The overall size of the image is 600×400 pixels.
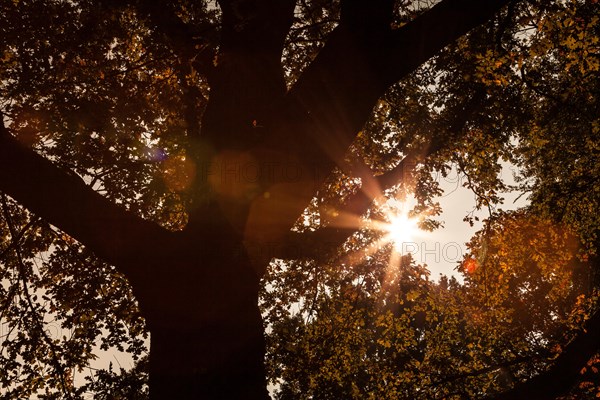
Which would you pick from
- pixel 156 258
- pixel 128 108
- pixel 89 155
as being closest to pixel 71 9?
pixel 128 108

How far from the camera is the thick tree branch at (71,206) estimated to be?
478 cm

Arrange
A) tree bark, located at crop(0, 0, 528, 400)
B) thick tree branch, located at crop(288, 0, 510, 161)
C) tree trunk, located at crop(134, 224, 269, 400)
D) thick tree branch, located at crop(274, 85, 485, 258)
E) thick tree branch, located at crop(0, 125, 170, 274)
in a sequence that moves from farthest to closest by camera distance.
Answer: thick tree branch, located at crop(274, 85, 485, 258)
thick tree branch, located at crop(288, 0, 510, 161)
thick tree branch, located at crop(0, 125, 170, 274)
tree bark, located at crop(0, 0, 528, 400)
tree trunk, located at crop(134, 224, 269, 400)

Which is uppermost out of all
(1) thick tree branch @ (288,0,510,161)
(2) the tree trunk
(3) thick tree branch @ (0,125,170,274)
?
(1) thick tree branch @ (288,0,510,161)

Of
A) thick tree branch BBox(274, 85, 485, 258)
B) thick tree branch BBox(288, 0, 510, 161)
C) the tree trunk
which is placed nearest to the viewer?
the tree trunk

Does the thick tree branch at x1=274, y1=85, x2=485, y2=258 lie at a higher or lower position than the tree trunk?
higher

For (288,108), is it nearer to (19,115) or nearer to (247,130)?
(247,130)

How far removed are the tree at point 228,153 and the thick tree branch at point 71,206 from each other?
0.02 meters

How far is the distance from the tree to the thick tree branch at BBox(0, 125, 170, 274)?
0.02 metres

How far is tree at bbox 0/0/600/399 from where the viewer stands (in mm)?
4891

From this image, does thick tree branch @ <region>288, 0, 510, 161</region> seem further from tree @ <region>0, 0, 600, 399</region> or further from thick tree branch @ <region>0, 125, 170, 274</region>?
thick tree branch @ <region>0, 125, 170, 274</region>

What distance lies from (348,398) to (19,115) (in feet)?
34.2

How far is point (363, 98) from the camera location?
211 inches

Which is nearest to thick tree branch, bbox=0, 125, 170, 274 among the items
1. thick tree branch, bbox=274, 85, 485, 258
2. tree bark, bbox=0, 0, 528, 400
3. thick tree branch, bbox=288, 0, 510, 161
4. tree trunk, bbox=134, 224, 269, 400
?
tree bark, bbox=0, 0, 528, 400

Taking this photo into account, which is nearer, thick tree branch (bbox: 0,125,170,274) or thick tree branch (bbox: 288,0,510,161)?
thick tree branch (bbox: 0,125,170,274)
